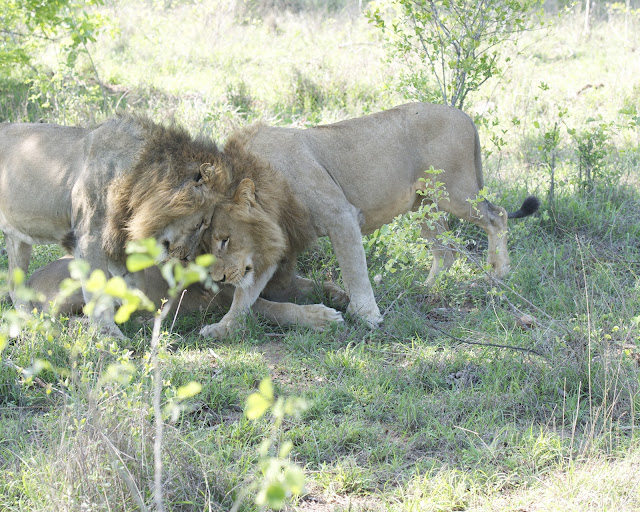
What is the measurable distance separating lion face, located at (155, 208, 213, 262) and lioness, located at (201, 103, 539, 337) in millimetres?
59

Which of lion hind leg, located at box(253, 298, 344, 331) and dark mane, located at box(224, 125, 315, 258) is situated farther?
lion hind leg, located at box(253, 298, 344, 331)

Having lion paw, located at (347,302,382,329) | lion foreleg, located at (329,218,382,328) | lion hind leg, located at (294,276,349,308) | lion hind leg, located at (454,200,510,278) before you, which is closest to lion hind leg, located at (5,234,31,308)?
lion hind leg, located at (294,276,349,308)

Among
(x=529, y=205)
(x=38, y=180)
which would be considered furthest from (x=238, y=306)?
(x=529, y=205)

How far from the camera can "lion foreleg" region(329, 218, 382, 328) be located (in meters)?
4.13

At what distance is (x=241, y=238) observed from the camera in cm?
385

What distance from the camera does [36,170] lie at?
411cm

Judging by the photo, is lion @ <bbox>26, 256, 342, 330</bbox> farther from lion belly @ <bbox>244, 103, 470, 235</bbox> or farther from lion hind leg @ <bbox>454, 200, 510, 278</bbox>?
lion hind leg @ <bbox>454, 200, 510, 278</bbox>

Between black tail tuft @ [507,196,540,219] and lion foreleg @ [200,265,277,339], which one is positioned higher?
black tail tuft @ [507,196,540,219]

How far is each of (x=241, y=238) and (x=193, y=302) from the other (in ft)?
2.60

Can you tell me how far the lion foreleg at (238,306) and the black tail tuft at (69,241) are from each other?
2.76ft

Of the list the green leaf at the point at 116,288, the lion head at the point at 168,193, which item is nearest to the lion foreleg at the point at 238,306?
the lion head at the point at 168,193

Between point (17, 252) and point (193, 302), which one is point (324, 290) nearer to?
point (193, 302)

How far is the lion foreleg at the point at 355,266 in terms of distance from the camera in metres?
4.13

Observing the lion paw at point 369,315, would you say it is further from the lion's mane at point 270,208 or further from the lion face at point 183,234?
the lion face at point 183,234
